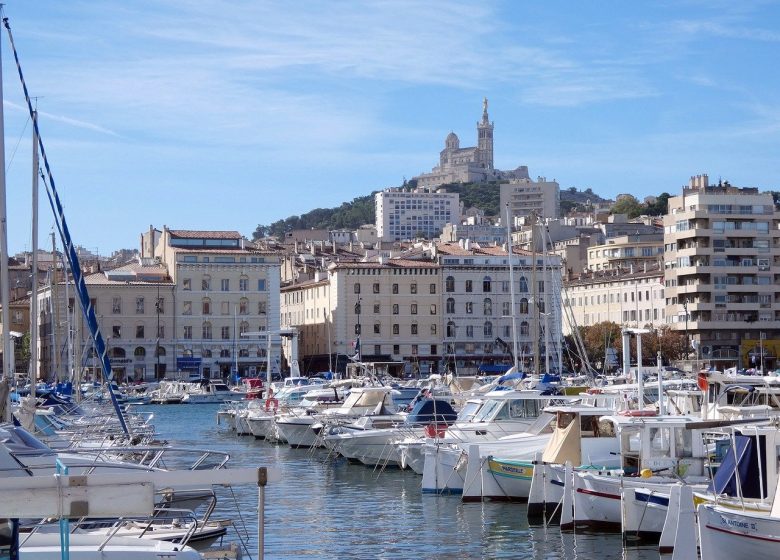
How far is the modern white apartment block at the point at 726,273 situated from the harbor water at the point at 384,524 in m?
62.2

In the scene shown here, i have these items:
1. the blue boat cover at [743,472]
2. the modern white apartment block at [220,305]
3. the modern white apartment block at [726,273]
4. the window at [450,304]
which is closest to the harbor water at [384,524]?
the blue boat cover at [743,472]

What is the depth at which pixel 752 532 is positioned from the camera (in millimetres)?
17453

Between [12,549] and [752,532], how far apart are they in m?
10.9

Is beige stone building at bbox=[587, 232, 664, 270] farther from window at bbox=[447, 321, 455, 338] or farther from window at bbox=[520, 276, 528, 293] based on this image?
window at bbox=[447, 321, 455, 338]

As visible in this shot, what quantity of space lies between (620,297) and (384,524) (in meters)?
90.0

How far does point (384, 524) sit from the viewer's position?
2730 centimetres

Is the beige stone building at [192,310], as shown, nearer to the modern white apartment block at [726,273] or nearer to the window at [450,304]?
the window at [450,304]

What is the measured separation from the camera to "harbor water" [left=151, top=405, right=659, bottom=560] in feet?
75.7

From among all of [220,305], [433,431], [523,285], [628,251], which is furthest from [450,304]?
[433,431]

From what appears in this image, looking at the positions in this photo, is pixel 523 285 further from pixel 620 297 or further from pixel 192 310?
pixel 192 310

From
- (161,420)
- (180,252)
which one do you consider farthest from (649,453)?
(180,252)

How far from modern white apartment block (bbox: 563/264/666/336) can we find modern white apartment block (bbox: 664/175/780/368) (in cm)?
606

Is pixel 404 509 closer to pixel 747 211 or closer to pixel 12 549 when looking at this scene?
pixel 12 549

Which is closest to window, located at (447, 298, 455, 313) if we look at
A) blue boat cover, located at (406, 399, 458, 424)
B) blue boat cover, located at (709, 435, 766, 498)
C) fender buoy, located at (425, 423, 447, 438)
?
blue boat cover, located at (406, 399, 458, 424)
